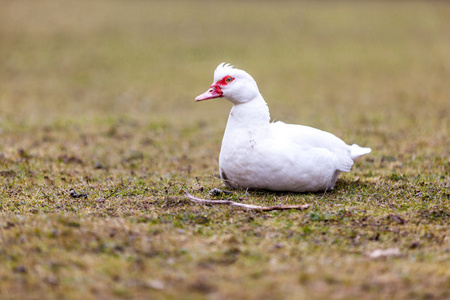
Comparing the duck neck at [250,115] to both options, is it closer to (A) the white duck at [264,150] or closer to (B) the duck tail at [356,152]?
(A) the white duck at [264,150]

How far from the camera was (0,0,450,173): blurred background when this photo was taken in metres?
12.6

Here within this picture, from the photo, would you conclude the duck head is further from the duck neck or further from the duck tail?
the duck tail

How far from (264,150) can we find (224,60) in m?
14.1

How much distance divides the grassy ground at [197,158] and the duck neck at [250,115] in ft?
2.60

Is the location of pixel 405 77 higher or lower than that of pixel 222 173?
higher

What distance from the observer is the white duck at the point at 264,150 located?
5.77 m

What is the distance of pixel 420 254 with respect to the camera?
174 inches

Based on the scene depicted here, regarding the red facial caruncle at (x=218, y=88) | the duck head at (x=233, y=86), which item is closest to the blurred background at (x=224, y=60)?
the duck head at (x=233, y=86)

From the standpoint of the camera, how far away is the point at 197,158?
9.14 metres

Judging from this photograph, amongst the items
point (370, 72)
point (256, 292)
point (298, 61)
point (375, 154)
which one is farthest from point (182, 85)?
point (256, 292)

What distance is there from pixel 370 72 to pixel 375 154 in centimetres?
1011

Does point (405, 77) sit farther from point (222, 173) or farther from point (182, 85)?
point (222, 173)

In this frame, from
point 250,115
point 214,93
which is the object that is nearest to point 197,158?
point 214,93

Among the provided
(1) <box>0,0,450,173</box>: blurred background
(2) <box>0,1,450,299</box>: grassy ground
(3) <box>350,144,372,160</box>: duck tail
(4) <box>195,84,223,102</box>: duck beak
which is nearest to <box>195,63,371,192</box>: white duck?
(4) <box>195,84,223,102</box>: duck beak
